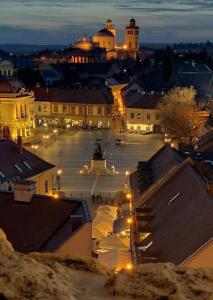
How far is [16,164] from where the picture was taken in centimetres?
2328

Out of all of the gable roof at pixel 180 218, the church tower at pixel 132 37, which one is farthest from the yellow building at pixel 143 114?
the church tower at pixel 132 37

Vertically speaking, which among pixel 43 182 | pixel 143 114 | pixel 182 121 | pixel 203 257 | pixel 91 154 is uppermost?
pixel 203 257

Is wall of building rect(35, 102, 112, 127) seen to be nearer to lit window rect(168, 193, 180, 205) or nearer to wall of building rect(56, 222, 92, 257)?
lit window rect(168, 193, 180, 205)

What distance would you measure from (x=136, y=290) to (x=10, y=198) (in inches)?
436

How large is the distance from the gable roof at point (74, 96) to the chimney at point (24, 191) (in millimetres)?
42848

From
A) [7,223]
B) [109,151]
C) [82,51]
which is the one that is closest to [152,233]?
[7,223]

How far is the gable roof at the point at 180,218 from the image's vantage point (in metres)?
11.4

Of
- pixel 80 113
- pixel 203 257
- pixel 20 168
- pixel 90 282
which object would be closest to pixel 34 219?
pixel 203 257

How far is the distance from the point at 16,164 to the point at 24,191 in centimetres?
→ 920

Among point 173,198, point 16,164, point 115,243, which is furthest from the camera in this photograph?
point 16,164

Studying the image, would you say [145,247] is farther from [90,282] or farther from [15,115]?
[15,115]

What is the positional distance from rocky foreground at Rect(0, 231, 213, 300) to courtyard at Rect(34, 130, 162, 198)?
22511mm

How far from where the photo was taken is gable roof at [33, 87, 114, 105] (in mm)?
57406

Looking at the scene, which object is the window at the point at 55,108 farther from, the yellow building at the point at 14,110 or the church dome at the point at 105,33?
the church dome at the point at 105,33
